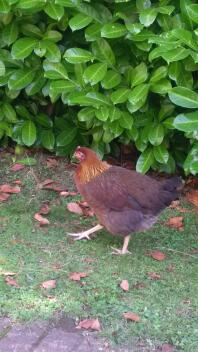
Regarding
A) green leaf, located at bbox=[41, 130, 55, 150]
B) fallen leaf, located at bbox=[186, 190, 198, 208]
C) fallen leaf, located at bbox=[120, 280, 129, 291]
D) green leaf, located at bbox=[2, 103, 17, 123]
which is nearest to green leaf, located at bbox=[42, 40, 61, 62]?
green leaf, located at bbox=[2, 103, 17, 123]

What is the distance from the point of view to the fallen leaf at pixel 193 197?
18.4ft

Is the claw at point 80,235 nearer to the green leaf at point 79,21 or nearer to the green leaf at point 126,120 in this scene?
the green leaf at point 126,120

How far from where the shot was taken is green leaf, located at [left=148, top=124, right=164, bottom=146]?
208 inches

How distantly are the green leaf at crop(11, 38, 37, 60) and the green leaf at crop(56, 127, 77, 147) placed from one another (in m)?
0.93

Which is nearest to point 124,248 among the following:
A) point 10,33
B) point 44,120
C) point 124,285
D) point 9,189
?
point 124,285

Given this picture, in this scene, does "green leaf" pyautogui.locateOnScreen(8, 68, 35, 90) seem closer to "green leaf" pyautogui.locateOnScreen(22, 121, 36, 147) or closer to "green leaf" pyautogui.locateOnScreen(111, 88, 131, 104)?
"green leaf" pyautogui.locateOnScreen(22, 121, 36, 147)

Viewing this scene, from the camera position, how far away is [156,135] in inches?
208

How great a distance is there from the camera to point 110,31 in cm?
488

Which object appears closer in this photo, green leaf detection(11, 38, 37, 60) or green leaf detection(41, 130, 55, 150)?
green leaf detection(11, 38, 37, 60)

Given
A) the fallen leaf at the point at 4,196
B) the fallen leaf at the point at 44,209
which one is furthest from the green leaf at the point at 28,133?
the fallen leaf at the point at 44,209

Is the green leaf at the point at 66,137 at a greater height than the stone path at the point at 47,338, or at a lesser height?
lesser

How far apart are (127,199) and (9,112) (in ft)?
5.48

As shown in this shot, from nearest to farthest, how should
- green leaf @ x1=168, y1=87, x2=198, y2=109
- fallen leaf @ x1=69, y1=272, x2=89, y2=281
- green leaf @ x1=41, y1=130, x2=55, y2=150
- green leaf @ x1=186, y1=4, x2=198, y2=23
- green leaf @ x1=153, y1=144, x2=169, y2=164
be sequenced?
fallen leaf @ x1=69, y1=272, x2=89, y2=281 → green leaf @ x1=168, y1=87, x2=198, y2=109 → green leaf @ x1=186, y1=4, x2=198, y2=23 → green leaf @ x1=153, y1=144, x2=169, y2=164 → green leaf @ x1=41, y1=130, x2=55, y2=150

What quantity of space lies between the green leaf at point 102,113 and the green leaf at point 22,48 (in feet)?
2.45
